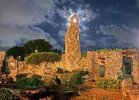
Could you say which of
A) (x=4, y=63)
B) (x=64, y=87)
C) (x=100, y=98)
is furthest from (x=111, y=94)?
(x=4, y=63)

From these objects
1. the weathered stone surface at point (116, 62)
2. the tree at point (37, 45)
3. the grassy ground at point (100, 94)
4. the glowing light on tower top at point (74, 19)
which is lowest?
the grassy ground at point (100, 94)

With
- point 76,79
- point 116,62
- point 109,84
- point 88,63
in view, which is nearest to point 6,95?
point 109,84

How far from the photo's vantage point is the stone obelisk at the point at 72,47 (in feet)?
176

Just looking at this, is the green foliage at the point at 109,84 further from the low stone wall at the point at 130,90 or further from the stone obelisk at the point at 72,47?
the stone obelisk at the point at 72,47

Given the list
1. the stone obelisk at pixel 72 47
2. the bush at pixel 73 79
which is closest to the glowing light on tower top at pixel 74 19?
the stone obelisk at pixel 72 47

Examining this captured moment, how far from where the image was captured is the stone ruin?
1854 inches

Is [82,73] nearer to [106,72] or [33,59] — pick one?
[106,72]

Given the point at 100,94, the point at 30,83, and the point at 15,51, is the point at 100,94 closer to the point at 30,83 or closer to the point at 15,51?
the point at 30,83

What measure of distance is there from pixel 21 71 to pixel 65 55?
651 cm

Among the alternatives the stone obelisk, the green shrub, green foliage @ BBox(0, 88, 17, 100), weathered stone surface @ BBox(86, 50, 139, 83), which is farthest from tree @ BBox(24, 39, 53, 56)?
green foliage @ BBox(0, 88, 17, 100)

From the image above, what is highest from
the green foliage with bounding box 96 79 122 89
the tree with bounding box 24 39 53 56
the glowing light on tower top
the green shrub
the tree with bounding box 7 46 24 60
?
the glowing light on tower top

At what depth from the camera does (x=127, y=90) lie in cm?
3291

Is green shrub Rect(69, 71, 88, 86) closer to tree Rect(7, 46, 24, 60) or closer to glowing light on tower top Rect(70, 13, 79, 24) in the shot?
glowing light on tower top Rect(70, 13, 79, 24)

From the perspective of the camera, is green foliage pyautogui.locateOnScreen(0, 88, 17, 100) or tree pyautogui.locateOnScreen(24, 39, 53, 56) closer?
green foliage pyautogui.locateOnScreen(0, 88, 17, 100)
